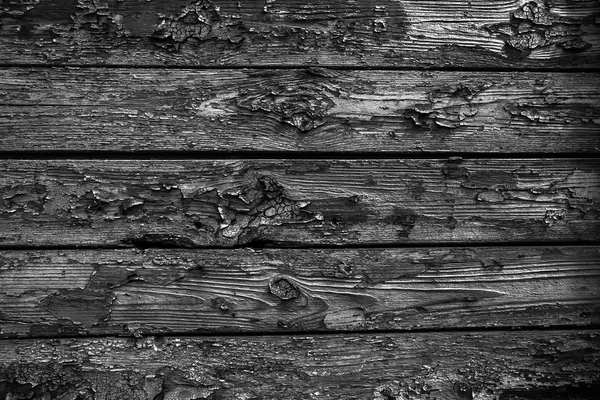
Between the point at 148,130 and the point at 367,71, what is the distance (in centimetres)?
44

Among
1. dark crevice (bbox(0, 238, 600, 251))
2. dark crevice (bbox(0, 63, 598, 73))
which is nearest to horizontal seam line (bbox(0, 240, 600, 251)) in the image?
dark crevice (bbox(0, 238, 600, 251))

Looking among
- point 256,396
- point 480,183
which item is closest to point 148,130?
point 256,396

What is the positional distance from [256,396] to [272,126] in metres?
0.52

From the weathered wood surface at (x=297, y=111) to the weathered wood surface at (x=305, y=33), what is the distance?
0.10ft

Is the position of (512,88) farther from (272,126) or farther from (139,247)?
(139,247)

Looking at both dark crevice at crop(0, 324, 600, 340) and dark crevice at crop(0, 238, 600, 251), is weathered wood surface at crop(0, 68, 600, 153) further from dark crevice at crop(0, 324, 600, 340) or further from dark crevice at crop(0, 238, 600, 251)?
dark crevice at crop(0, 324, 600, 340)

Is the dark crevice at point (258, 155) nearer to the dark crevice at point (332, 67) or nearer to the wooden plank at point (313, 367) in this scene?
the dark crevice at point (332, 67)

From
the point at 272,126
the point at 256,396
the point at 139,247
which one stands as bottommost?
the point at 256,396

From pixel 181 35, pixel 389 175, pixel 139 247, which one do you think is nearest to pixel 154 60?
pixel 181 35

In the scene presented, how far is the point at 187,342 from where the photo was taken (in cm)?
103

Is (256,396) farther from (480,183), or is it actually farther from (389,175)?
(480,183)

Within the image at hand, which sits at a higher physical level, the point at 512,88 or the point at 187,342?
the point at 512,88

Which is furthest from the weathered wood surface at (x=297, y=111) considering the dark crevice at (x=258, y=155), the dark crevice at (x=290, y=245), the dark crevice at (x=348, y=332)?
the dark crevice at (x=348, y=332)

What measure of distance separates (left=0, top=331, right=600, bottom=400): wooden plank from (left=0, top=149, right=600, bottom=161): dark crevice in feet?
1.13
